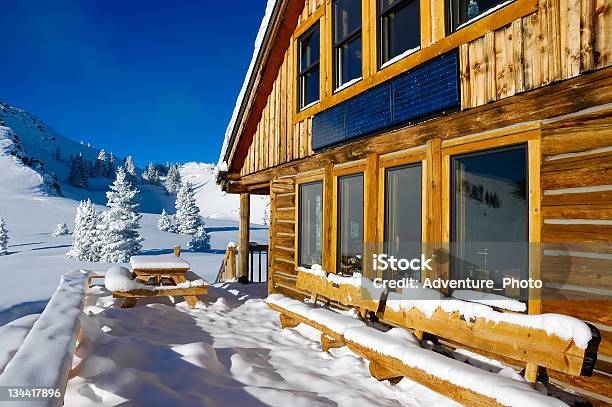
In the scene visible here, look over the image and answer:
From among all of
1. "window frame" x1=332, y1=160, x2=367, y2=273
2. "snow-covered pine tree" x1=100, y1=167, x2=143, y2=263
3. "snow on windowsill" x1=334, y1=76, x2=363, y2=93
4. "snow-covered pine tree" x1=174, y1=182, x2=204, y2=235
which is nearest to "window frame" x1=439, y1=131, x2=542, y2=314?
"snow on windowsill" x1=334, y1=76, x2=363, y2=93

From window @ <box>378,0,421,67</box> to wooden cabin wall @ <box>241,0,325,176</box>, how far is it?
2.00m

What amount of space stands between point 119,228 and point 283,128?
32154 mm

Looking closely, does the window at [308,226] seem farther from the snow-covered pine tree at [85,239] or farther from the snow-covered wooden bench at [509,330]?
the snow-covered pine tree at [85,239]

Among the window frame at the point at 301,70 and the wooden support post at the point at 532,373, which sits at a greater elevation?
the window frame at the point at 301,70

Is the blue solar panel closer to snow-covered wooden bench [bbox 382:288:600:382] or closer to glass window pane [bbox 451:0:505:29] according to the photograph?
glass window pane [bbox 451:0:505:29]

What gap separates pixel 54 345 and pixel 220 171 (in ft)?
28.0

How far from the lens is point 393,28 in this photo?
6.14 meters

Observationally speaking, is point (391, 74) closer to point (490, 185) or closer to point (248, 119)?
point (490, 185)

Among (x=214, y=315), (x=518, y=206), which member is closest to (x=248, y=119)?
(x=214, y=315)

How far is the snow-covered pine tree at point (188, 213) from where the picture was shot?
54.2 metres

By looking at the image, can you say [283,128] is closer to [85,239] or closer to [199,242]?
[85,239]

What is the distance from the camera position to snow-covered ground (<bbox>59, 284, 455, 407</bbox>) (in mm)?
3473

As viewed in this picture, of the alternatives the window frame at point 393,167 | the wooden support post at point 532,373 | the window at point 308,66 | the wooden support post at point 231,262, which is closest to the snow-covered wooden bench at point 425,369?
the wooden support post at point 532,373

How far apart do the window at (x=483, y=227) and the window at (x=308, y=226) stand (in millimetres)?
3767
